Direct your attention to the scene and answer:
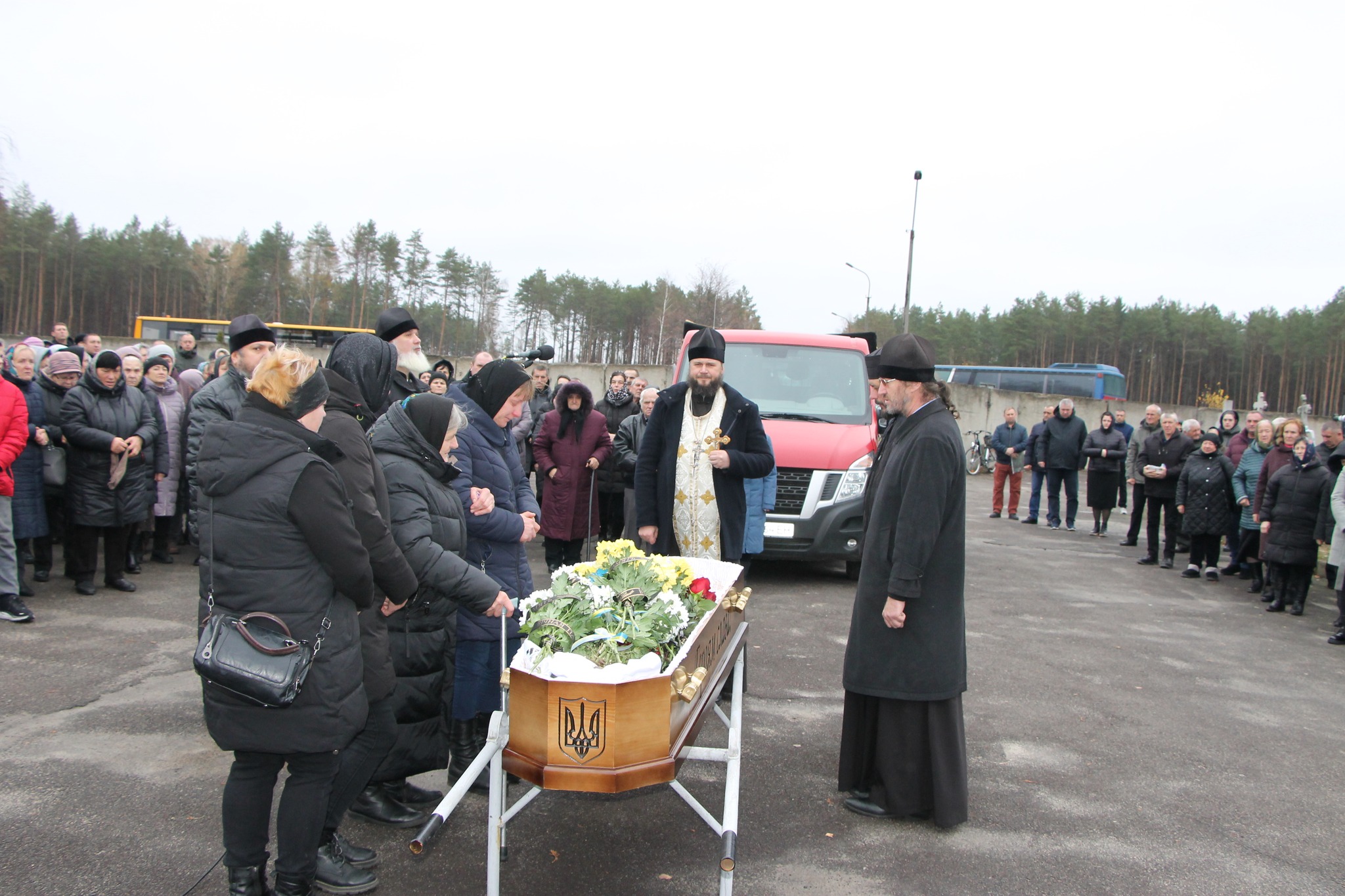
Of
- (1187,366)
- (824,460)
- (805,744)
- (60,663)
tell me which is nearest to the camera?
(805,744)

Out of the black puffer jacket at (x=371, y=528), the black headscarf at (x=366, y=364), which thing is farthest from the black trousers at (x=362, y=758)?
the black headscarf at (x=366, y=364)

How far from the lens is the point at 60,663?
18.7 ft

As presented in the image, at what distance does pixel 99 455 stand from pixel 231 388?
5.68ft

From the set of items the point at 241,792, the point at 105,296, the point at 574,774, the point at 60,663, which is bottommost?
the point at 60,663

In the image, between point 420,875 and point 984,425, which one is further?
point 984,425

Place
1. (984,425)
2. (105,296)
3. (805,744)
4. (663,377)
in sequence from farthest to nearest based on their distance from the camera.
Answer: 1. (105,296)
2. (663,377)
3. (984,425)
4. (805,744)

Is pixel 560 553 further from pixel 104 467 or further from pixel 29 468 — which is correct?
pixel 29 468

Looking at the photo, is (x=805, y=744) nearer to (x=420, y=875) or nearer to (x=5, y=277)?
(x=420, y=875)

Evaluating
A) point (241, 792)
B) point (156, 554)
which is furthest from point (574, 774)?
point (156, 554)

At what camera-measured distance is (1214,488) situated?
11023 millimetres

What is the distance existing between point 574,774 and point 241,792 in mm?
1080

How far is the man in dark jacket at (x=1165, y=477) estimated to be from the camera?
472 inches

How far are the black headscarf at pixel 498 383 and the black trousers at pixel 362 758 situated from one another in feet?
4.10

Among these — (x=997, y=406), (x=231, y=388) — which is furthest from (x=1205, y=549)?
(x=997, y=406)
